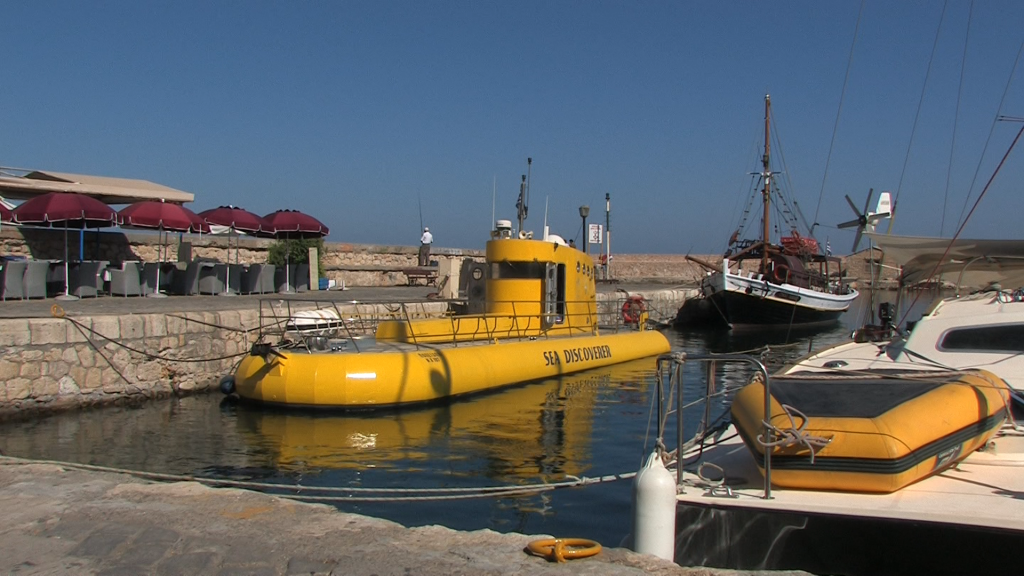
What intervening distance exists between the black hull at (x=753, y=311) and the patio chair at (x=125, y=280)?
2127cm

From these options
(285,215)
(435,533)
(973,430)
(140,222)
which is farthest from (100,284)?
(973,430)

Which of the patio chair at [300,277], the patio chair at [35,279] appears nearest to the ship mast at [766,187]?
the patio chair at [300,277]

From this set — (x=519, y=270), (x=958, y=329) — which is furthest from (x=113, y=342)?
(x=958, y=329)

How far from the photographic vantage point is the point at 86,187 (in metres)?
21.3

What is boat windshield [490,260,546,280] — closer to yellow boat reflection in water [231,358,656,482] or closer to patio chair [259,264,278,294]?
yellow boat reflection in water [231,358,656,482]

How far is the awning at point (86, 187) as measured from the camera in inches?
809

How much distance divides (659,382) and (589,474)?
4.11 metres

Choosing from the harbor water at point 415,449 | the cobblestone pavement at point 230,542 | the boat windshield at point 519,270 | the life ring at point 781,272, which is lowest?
the harbor water at point 415,449

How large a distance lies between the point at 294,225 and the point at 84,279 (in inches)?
237

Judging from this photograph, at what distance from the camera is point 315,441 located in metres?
11.9

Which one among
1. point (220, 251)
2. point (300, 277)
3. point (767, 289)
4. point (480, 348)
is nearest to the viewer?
point (480, 348)

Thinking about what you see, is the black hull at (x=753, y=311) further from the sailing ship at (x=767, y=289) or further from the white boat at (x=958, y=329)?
the white boat at (x=958, y=329)

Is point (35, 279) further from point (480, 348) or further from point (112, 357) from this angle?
point (480, 348)

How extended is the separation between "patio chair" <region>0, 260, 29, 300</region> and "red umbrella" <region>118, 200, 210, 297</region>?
253 centimetres
